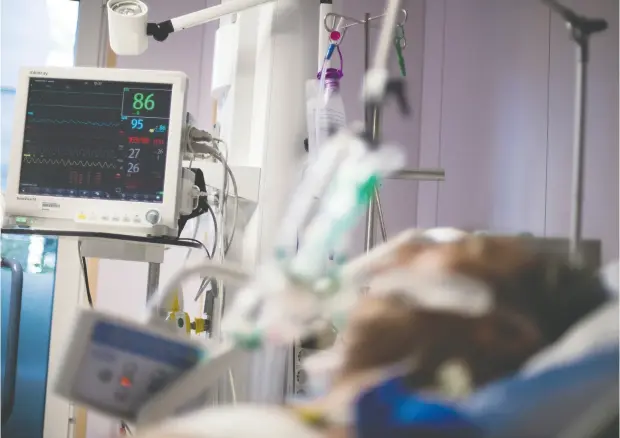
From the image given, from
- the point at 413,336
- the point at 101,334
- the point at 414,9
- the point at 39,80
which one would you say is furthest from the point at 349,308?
the point at 39,80

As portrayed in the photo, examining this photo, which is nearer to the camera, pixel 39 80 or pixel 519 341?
pixel 519 341

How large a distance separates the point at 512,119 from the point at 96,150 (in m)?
0.79

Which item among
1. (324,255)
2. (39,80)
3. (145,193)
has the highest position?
(39,80)

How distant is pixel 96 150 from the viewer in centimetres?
109

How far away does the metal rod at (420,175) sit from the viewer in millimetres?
574

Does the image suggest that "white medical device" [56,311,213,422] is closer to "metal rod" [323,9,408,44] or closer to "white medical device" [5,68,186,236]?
"metal rod" [323,9,408,44]

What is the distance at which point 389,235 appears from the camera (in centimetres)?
56

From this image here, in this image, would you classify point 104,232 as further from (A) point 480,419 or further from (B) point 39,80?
(A) point 480,419

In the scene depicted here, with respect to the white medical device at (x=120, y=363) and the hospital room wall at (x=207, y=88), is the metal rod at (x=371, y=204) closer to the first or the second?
the hospital room wall at (x=207, y=88)

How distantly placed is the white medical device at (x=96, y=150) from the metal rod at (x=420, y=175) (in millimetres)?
567

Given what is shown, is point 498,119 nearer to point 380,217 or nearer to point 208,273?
point 380,217

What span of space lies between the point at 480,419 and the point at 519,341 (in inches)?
2.6

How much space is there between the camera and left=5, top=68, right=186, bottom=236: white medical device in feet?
3.51

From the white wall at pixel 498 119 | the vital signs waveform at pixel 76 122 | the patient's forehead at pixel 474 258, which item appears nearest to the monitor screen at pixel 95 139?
the vital signs waveform at pixel 76 122
